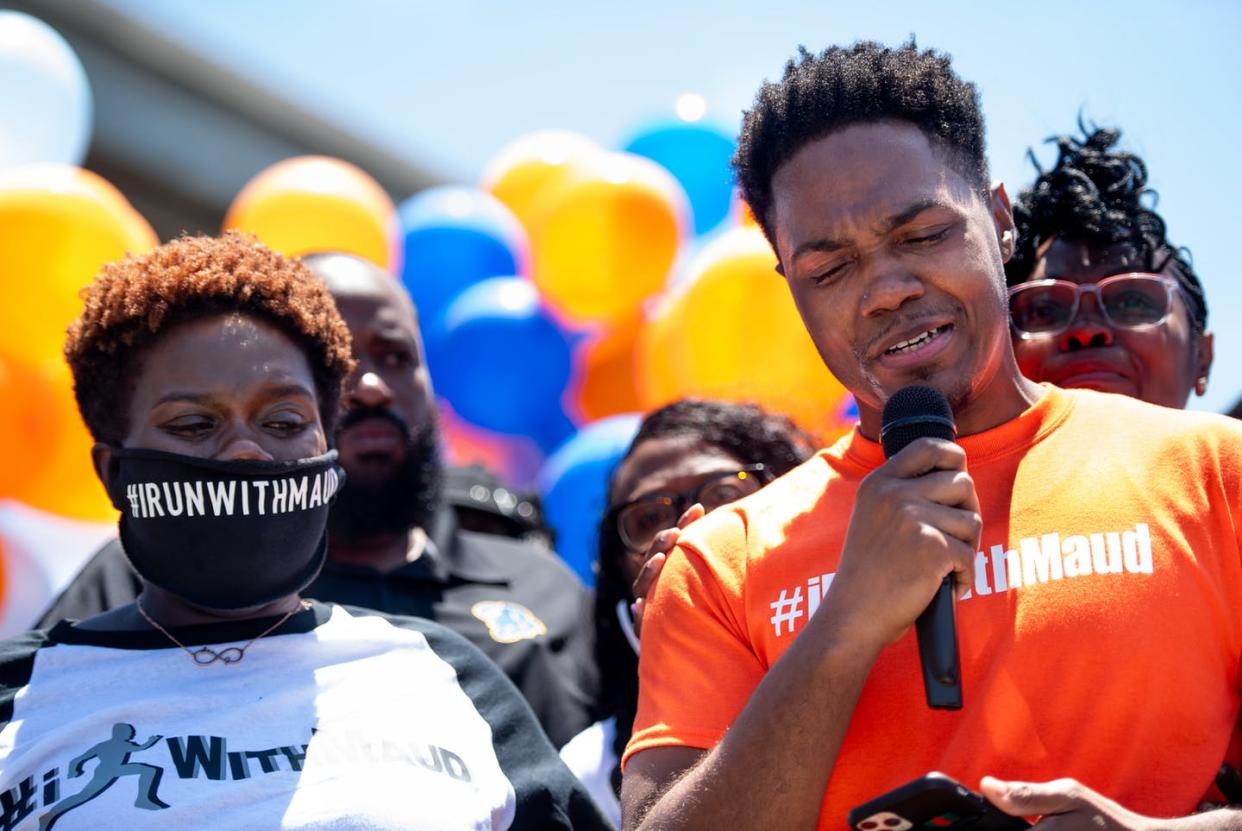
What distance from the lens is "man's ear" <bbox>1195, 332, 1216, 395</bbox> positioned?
119 inches

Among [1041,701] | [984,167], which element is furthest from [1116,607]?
[984,167]

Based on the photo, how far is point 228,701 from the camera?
233 cm

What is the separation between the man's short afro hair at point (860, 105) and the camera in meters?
2.19

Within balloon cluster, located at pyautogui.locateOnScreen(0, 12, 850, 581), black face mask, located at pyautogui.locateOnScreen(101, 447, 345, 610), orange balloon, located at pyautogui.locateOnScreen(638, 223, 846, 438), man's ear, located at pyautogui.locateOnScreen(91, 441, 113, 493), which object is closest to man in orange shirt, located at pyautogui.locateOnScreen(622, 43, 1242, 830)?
black face mask, located at pyautogui.locateOnScreen(101, 447, 345, 610)

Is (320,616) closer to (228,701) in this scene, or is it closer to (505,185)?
(228,701)

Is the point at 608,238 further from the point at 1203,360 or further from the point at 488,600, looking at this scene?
the point at 1203,360

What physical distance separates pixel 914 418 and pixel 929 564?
252 mm

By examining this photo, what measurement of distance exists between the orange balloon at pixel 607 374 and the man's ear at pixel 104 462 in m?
4.38

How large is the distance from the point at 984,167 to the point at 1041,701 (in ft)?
3.08

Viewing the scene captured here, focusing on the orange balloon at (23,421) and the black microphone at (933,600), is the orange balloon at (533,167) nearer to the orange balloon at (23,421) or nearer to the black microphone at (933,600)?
the orange balloon at (23,421)

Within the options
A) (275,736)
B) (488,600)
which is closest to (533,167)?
(488,600)

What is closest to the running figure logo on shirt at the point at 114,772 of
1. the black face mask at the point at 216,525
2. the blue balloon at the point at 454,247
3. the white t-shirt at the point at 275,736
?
the white t-shirt at the point at 275,736

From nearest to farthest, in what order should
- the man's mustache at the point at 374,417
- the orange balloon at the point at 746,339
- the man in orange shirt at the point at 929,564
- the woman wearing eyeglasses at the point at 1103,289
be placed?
the man in orange shirt at the point at 929,564 → the woman wearing eyeglasses at the point at 1103,289 → the man's mustache at the point at 374,417 → the orange balloon at the point at 746,339

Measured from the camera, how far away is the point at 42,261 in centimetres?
497
